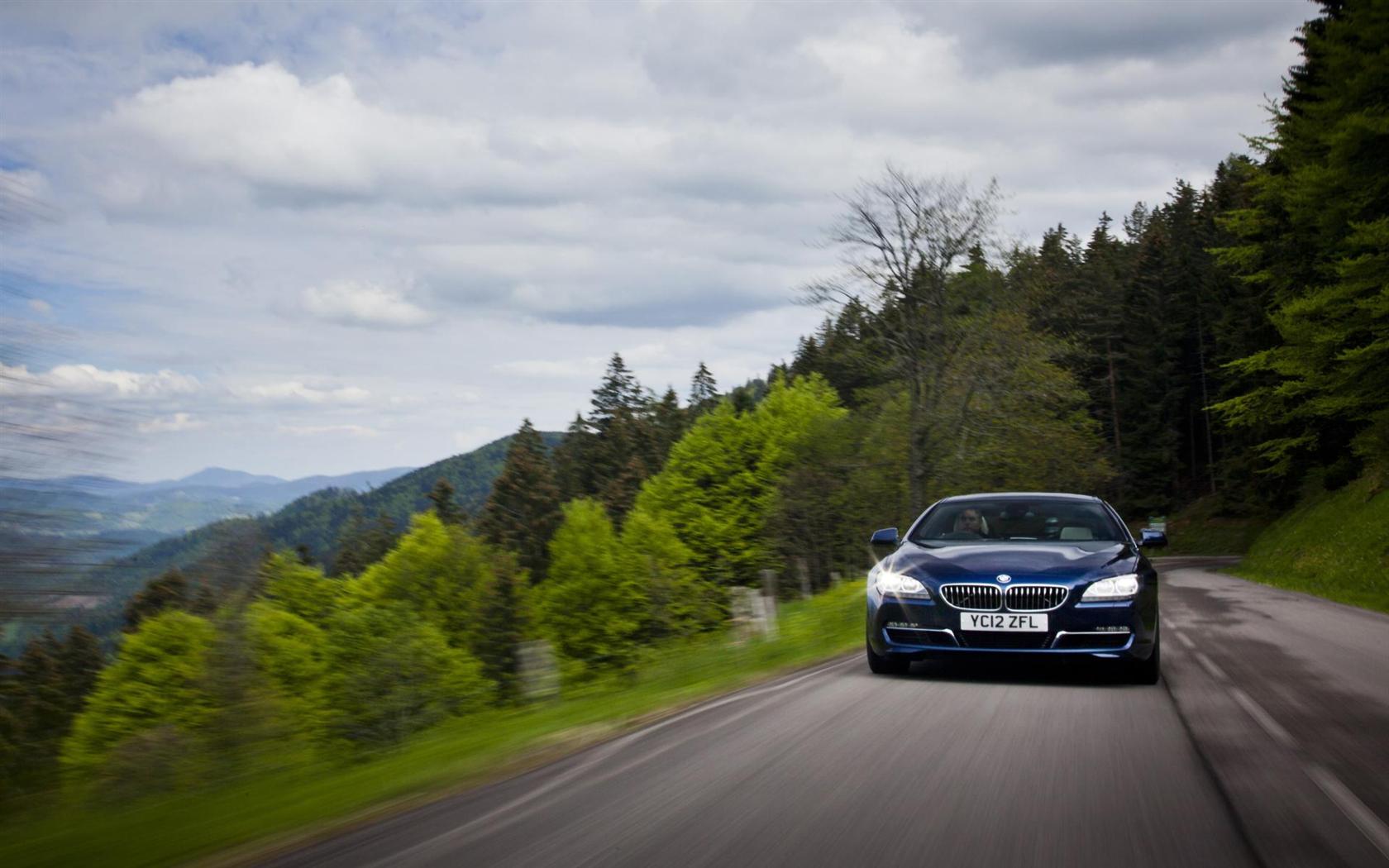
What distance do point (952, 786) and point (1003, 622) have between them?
330cm

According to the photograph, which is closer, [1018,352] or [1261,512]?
[1018,352]

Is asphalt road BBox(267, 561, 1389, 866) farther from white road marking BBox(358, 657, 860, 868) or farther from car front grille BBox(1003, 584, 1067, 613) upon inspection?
car front grille BBox(1003, 584, 1067, 613)

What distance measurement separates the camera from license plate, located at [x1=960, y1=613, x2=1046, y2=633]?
318 inches

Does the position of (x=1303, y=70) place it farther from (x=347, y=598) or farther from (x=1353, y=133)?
(x=347, y=598)

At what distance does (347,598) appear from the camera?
174 ft

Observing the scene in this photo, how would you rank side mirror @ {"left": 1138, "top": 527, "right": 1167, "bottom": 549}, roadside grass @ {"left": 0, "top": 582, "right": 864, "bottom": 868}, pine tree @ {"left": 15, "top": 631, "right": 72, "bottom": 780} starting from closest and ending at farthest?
roadside grass @ {"left": 0, "top": 582, "right": 864, "bottom": 868}, pine tree @ {"left": 15, "top": 631, "right": 72, "bottom": 780}, side mirror @ {"left": 1138, "top": 527, "right": 1167, "bottom": 549}

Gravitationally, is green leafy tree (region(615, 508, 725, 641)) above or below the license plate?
below

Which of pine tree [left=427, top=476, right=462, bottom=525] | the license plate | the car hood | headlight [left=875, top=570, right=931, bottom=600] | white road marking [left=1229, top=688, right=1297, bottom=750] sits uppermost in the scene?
pine tree [left=427, top=476, right=462, bottom=525]

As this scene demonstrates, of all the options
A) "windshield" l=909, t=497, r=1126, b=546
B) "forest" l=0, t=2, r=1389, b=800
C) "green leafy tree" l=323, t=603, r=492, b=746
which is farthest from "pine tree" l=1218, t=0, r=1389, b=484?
"green leafy tree" l=323, t=603, r=492, b=746

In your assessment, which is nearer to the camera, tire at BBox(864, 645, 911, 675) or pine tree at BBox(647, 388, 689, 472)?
tire at BBox(864, 645, 911, 675)

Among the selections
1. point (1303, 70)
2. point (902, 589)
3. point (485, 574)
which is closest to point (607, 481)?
point (485, 574)

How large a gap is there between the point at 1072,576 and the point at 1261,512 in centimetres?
5477

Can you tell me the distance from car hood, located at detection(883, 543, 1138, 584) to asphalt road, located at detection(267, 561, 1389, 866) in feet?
2.72

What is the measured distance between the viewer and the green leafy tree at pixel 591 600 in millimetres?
51406
